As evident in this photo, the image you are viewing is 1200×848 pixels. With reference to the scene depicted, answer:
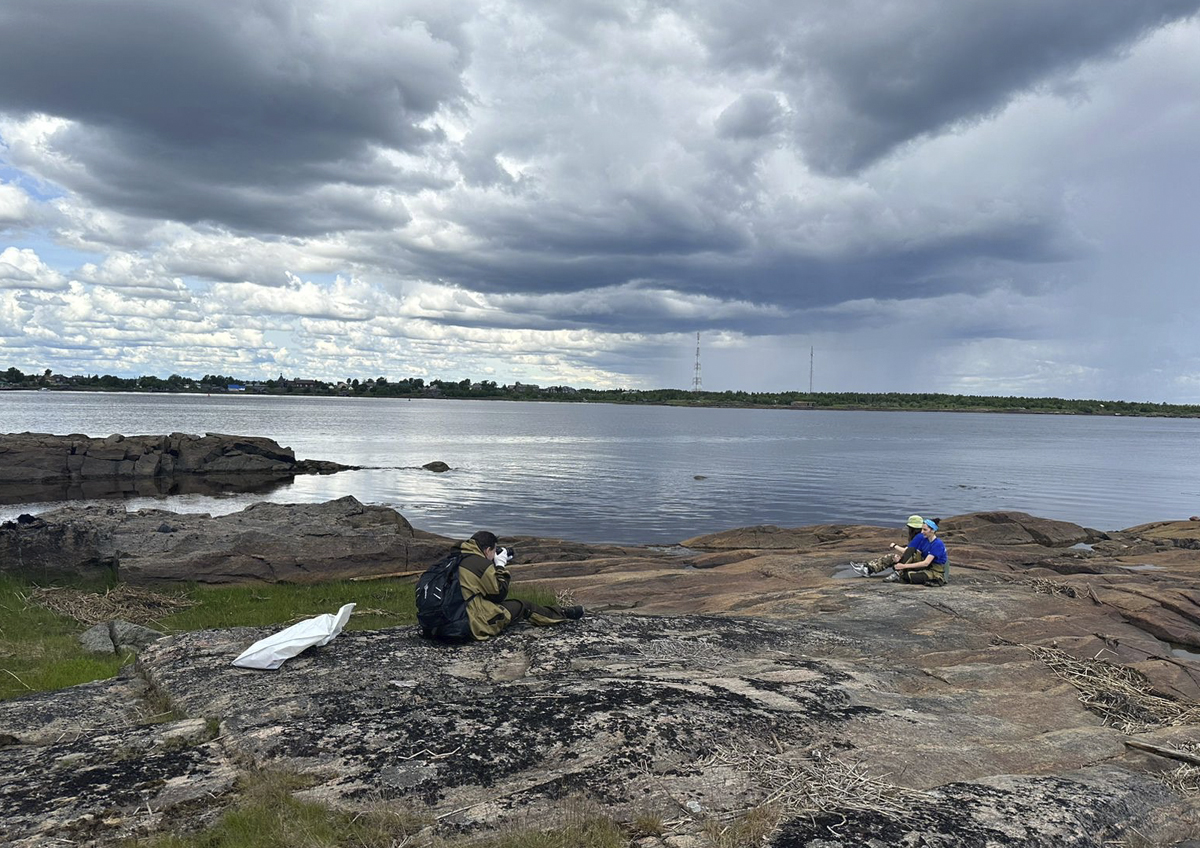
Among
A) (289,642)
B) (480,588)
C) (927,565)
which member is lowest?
(927,565)

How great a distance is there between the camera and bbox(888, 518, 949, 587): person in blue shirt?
17094mm

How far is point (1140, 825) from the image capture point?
269 inches

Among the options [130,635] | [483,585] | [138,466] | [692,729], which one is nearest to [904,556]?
[483,585]

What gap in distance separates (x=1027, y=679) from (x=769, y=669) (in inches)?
160

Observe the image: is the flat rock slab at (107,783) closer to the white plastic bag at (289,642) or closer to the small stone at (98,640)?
the white plastic bag at (289,642)

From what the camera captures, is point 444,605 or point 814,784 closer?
point 814,784

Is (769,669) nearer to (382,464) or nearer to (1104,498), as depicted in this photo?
(1104,498)

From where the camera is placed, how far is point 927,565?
17141mm

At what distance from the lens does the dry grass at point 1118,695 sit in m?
9.81

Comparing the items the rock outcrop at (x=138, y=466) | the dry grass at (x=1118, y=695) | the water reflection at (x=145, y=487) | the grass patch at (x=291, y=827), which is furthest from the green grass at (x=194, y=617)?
the rock outcrop at (x=138, y=466)

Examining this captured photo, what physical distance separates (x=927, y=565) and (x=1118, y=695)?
22.0ft

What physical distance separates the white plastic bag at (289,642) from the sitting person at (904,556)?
12298 millimetres

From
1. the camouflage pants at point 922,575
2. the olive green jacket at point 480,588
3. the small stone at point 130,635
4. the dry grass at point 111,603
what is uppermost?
the olive green jacket at point 480,588

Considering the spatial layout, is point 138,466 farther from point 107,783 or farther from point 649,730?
point 649,730
